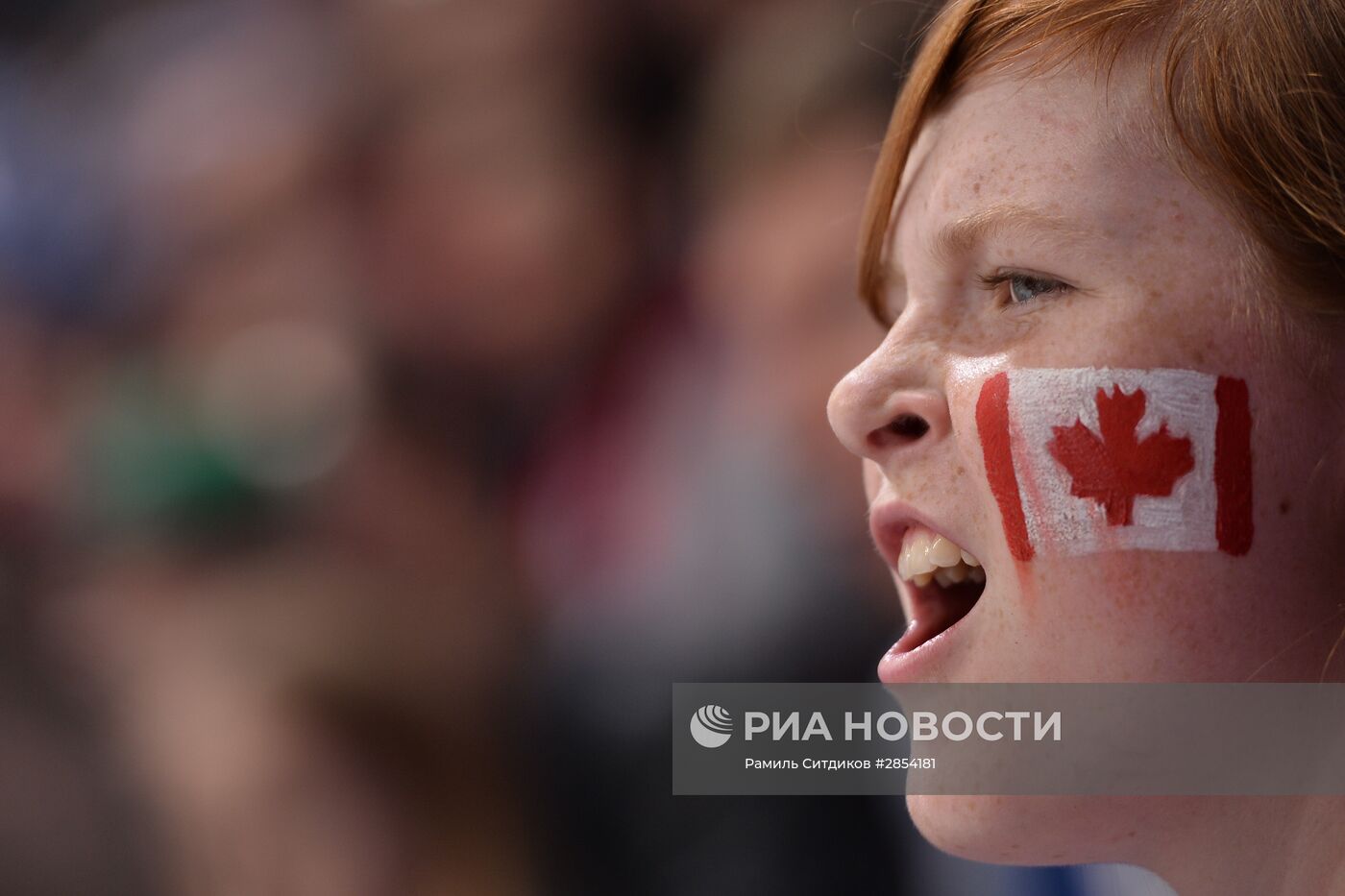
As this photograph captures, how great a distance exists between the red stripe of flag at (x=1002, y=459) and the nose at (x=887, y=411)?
0.10 feet

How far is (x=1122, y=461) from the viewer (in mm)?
559

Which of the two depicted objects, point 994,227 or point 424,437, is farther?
point 424,437

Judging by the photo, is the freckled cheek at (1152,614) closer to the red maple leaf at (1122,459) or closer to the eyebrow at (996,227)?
the red maple leaf at (1122,459)

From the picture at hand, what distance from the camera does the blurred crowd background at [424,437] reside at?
46.9 inches

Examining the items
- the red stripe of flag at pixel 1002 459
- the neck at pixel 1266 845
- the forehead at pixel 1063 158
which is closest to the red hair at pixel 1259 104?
the forehead at pixel 1063 158

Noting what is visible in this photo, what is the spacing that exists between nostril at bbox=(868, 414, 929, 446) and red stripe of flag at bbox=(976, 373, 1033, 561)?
5 cm

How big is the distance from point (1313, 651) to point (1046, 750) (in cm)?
13

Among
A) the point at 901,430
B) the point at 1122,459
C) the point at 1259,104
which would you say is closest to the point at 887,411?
the point at 901,430

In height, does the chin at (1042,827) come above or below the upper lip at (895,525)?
below

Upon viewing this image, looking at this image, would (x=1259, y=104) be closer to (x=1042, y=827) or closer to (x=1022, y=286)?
(x=1022, y=286)

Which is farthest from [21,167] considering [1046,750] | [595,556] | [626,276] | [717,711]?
[1046,750]

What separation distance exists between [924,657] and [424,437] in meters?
0.88

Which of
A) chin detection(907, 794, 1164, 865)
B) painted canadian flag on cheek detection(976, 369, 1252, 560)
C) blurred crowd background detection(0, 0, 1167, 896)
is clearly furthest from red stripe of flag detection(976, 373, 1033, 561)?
blurred crowd background detection(0, 0, 1167, 896)

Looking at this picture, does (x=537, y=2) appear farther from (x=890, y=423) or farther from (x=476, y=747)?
(x=890, y=423)
